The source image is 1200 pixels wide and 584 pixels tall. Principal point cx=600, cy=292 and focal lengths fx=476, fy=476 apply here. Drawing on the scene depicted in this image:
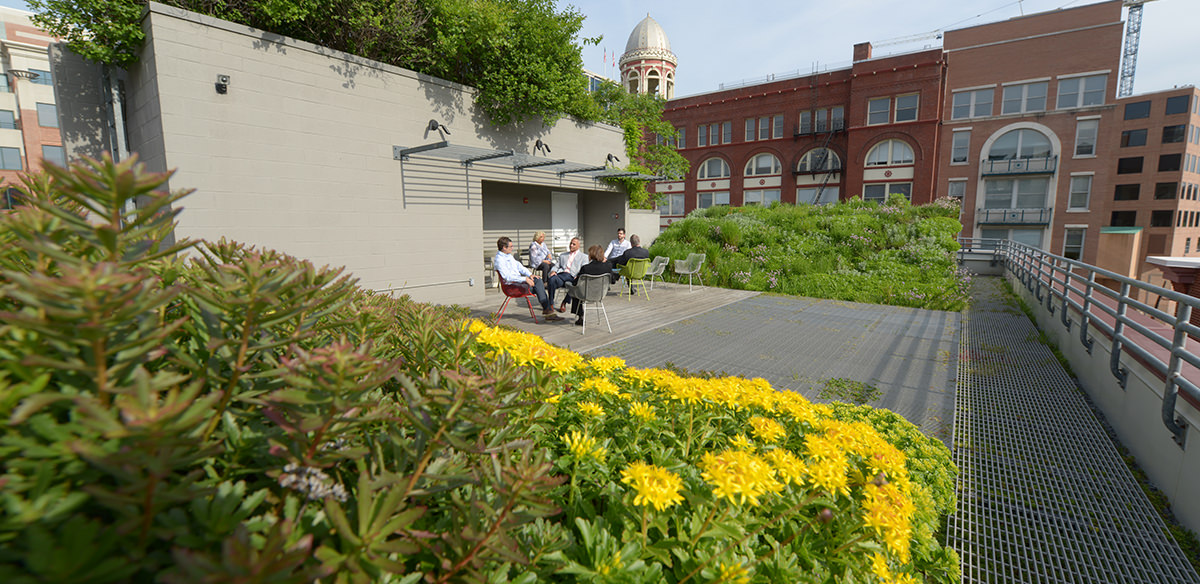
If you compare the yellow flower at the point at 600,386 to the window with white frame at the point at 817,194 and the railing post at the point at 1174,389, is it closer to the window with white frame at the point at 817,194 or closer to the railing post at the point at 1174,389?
the railing post at the point at 1174,389

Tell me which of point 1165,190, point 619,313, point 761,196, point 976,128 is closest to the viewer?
point 619,313

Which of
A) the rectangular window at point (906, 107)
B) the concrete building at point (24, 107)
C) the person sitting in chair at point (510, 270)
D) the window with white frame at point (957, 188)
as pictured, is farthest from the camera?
the concrete building at point (24, 107)

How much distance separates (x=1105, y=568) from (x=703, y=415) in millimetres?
2155

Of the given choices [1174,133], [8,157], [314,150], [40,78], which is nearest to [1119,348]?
[314,150]

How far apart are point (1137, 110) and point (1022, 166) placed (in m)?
18.0

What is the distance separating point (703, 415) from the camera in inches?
65.6

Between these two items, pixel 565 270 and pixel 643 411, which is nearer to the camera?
pixel 643 411

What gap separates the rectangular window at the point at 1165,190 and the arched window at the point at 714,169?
2940cm

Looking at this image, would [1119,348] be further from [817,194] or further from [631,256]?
[817,194]

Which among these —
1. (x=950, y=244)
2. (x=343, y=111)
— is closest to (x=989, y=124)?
(x=950, y=244)

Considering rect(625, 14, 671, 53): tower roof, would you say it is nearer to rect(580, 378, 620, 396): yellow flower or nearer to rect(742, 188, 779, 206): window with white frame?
rect(742, 188, 779, 206): window with white frame

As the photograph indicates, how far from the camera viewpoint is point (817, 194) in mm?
28875

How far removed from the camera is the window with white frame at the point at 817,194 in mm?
28531

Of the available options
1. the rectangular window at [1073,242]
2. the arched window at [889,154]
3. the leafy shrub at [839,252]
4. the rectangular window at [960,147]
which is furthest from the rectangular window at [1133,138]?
the leafy shrub at [839,252]
